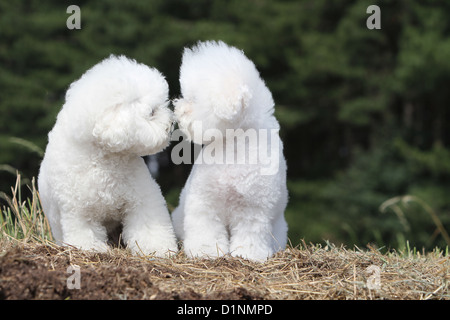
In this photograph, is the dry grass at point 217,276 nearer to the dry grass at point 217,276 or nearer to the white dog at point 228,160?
the dry grass at point 217,276

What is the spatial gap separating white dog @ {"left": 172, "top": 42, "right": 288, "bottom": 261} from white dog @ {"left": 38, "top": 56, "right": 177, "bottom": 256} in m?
0.18

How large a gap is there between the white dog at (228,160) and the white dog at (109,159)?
0.59 feet

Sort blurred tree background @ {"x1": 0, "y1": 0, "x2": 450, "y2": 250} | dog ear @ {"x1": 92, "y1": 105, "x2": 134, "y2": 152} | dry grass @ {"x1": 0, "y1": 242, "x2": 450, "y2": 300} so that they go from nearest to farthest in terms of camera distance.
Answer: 1. dry grass @ {"x1": 0, "y1": 242, "x2": 450, "y2": 300}
2. dog ear @ {"x1": 92, "y1": 105, "x2": 134, "y2": 152}
3. blurred tree background @ {"x1": 0, "y1": 0, "x2": 450, "y2": 250}

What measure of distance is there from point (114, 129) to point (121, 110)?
124 millimetres

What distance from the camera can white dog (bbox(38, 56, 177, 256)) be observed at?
282cm

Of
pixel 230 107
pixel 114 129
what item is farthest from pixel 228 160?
pixel 114 129

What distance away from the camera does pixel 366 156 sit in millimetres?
11633

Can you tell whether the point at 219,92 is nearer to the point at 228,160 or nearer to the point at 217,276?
the point at 228,160

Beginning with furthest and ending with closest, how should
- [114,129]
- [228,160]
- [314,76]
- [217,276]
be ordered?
[314,76] < [228,160] < [114,129] < [217,276]

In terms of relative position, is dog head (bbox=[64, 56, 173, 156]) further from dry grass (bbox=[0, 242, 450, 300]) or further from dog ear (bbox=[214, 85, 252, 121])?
dry grass (bbox=[0, 242, 450, 300])

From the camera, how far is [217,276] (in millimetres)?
2502

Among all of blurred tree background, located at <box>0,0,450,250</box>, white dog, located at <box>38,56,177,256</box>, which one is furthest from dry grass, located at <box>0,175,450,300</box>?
blurred tree background, located at <box>0,0,450,250</box>
